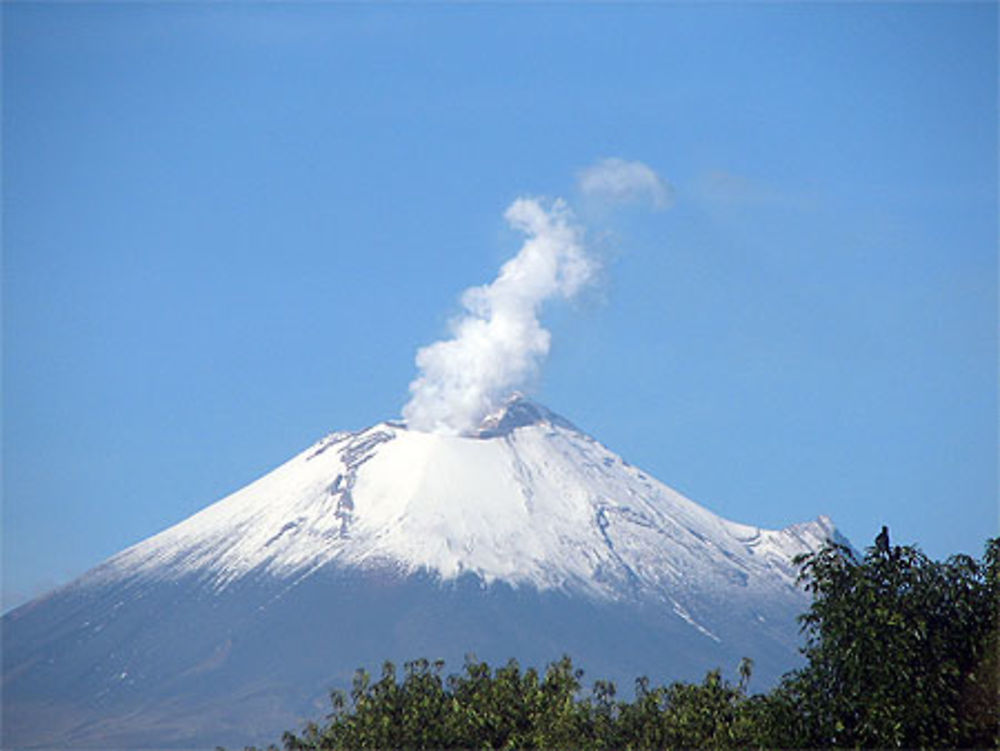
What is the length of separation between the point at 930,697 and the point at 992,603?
125 inches

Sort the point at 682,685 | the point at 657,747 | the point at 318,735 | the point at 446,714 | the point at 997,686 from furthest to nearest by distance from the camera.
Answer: the point at 318,735
the point at 446,714
the point at 682,685
the point at 657,747
the point at 997,686

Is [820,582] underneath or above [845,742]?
above

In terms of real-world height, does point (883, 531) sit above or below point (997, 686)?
above

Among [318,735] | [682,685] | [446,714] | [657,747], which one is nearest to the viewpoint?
[657,747]

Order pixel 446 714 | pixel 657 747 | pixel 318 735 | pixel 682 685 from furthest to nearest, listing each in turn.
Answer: pixel 318 735, pixel 446 714, pixel 682 685, pixel 657 747

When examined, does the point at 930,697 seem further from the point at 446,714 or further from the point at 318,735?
the point at 318,735

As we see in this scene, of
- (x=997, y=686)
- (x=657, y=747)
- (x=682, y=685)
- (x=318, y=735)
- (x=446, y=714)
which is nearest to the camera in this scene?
(x=997, y=686)

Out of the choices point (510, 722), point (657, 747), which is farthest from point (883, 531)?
point (510, 722)

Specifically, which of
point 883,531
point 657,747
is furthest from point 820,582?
point 657,747

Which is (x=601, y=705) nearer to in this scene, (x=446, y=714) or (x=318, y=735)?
(x=446, y=714)

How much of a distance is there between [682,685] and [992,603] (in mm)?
12448

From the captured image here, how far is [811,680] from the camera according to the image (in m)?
38.4

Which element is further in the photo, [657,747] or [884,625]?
[657,747]

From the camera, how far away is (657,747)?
45.9 m
